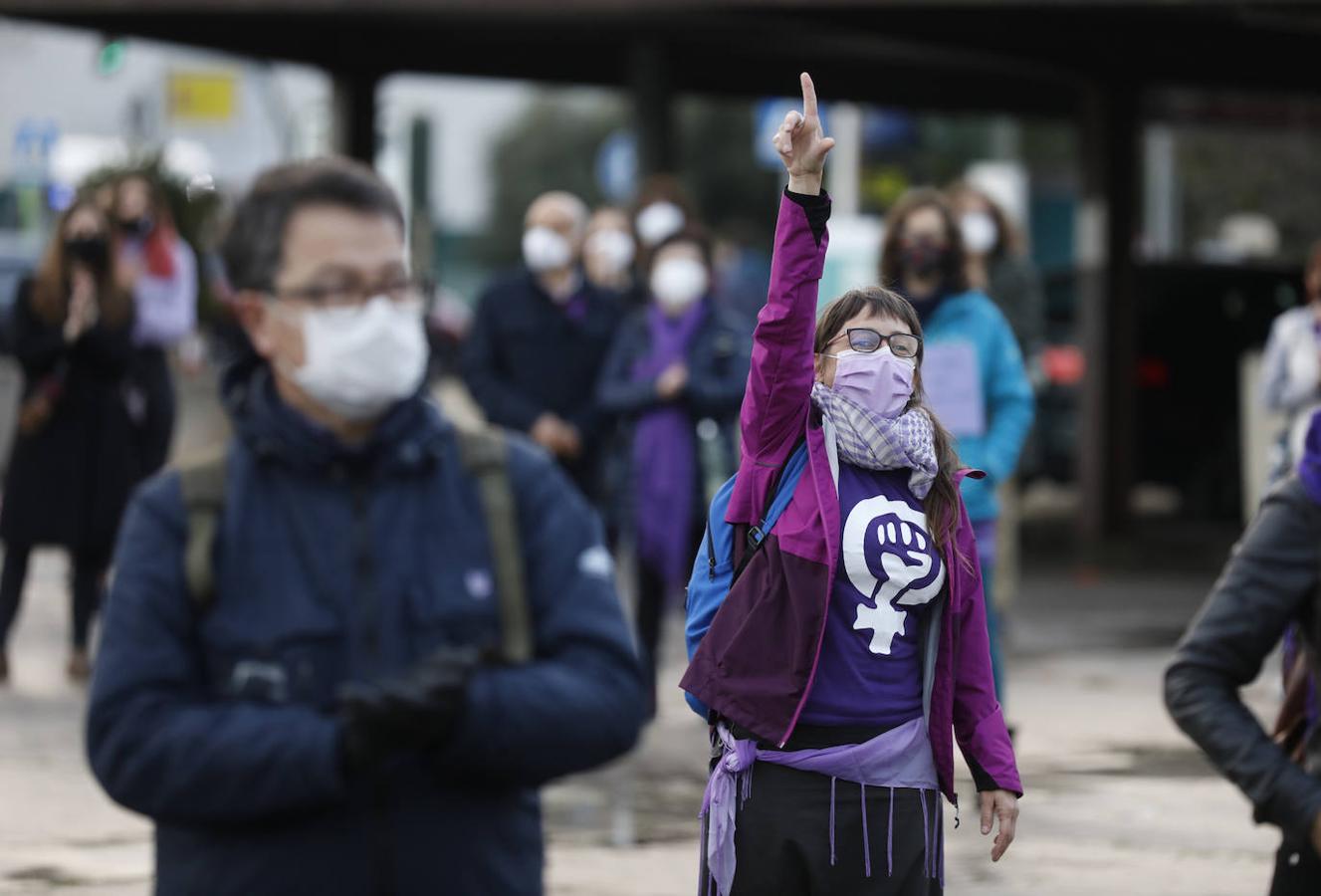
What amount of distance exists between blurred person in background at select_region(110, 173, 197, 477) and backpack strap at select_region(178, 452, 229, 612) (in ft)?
25.6

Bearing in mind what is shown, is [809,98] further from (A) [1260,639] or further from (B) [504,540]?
(B) [504,540]

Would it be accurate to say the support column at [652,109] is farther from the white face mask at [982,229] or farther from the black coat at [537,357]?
the black coat at [537,357]

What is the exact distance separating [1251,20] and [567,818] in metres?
8.97

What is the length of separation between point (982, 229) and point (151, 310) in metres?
3.88

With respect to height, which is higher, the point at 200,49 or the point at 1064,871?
the point at 200,49

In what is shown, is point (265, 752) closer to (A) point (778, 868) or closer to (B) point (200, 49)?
(A) point (778, 868)

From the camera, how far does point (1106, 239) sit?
1566 centimetres

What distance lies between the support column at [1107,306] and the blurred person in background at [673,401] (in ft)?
23.8

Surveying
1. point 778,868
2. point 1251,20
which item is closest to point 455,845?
point 778,868

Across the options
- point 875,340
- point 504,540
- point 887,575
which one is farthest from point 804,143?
point 504,540

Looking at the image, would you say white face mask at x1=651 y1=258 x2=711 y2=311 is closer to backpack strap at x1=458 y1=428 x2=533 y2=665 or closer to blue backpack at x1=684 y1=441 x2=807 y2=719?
blue backpack at x1=684 y1=441 x2=807 y2=719

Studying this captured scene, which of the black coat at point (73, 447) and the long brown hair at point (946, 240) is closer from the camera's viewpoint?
the long brown hair at point (946, 240)

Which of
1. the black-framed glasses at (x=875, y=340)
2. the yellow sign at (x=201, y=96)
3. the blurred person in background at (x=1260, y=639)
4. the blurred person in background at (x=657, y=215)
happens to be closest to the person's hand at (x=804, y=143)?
the black-framed glasses at (x=875, y=340)

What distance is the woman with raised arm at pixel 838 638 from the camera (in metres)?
4.04
